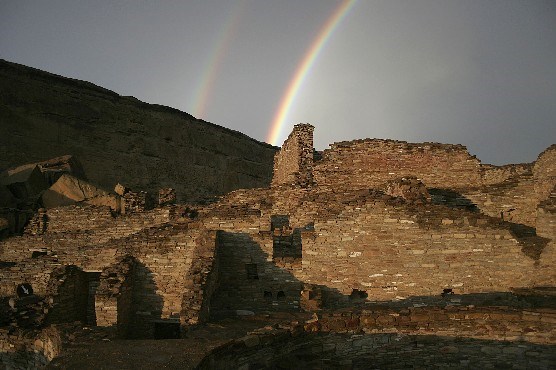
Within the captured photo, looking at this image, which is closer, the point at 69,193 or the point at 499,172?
the point at 499,172

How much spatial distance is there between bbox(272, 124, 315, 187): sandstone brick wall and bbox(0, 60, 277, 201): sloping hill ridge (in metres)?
19.8

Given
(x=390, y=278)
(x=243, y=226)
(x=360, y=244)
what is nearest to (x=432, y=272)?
(x=390, y=278)

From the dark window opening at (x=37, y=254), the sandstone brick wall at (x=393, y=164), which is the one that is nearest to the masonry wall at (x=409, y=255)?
the sandstone brick wall at (x=393, y=164)

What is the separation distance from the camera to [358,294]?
31.2 feet

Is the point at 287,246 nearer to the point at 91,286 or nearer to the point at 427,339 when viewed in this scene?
the point at 427,339

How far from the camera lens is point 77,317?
10.3 meters

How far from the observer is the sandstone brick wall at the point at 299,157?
1569 cm

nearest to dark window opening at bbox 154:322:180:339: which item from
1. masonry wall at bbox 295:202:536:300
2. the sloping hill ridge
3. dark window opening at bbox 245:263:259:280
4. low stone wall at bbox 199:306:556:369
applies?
dark window opening at bbox 245:263:259:280

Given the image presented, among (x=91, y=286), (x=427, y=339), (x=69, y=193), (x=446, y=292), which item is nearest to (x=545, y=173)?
(x=446, y=292)

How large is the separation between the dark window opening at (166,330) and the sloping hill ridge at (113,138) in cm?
2388

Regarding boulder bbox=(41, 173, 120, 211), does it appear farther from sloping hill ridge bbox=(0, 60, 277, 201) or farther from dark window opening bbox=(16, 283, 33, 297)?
sloping hill ridge bbox=(0, 60, 277, 201)

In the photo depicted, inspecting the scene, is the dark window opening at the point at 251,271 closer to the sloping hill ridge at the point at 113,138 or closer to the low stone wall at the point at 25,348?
the low stone wall at the point at 25,348

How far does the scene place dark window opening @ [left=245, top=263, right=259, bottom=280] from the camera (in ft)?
32.9

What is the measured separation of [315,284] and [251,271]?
156 cm
